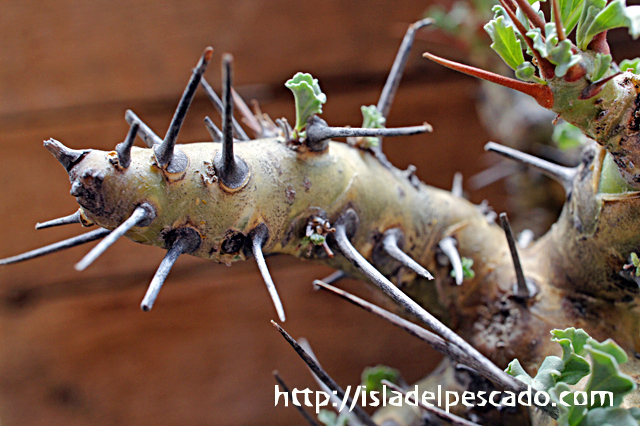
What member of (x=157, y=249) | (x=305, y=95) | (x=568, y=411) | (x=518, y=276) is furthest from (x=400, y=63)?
(x=157, y=249)

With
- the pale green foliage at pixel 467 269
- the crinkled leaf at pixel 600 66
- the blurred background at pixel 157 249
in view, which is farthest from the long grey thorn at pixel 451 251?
the blurred background at pixel 157 249

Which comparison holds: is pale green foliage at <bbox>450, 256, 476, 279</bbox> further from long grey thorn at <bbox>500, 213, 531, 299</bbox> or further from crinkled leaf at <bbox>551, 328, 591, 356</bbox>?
crinkled leaf at <bbox>551, 328, 591, 356</bbox>

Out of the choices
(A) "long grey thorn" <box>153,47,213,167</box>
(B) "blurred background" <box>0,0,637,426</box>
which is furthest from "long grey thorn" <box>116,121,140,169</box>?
(B) "blurred background" <box>0,0,637,426</box>

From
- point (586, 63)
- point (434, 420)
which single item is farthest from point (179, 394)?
point (586, 63)

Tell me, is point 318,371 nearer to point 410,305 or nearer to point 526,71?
point 410,305

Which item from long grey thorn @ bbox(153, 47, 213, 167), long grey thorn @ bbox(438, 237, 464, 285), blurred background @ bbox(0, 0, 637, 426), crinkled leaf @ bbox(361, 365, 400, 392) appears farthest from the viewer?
blurred background @ bbox(0, 0, 637, 426)

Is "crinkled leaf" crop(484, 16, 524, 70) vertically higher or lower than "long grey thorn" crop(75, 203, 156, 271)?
higher
